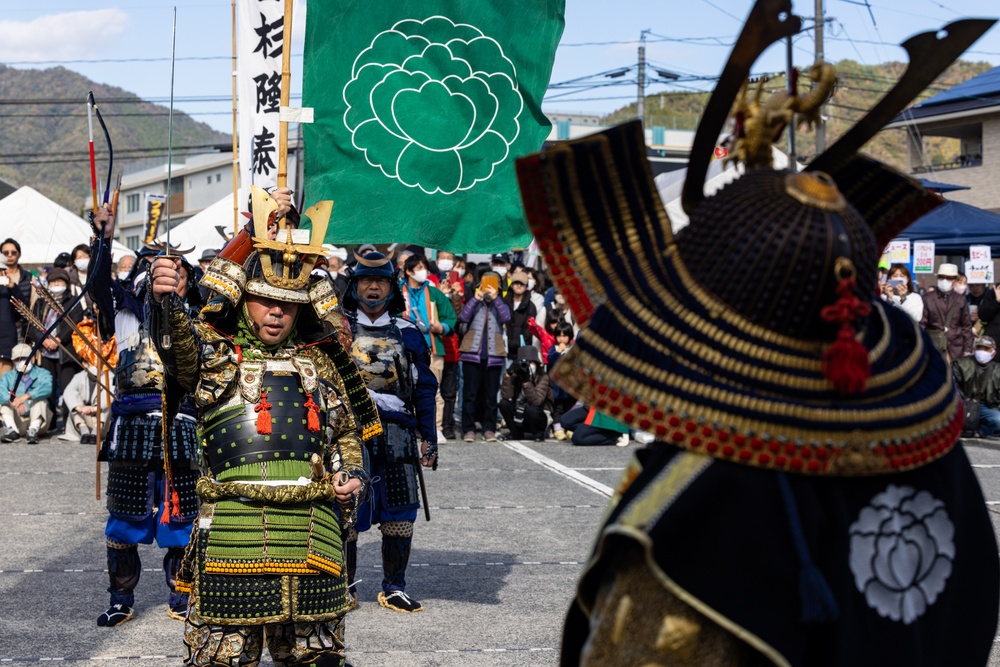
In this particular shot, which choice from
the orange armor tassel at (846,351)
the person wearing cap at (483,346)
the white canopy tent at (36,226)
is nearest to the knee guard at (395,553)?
the orange armor tassel at (846,351)

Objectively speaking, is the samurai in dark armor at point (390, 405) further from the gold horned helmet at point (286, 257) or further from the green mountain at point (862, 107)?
the green mountain at point (862, 107)

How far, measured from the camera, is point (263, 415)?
468 cm

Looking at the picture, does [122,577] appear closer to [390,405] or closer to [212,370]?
[390,405]

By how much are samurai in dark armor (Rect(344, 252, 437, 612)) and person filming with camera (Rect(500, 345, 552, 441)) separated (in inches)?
286

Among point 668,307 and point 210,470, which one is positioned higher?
point 668,307

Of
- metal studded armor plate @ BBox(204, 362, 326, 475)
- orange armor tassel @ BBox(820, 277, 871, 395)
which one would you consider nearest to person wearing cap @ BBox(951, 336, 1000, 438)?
metal studded armor plate @ BBox(204, 362, 326, 475)

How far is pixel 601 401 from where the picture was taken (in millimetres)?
2186

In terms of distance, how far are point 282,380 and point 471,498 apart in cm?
563

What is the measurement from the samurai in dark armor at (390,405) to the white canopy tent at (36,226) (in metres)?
13.7

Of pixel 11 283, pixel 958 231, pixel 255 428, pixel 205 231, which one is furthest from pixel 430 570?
pixel 958 231

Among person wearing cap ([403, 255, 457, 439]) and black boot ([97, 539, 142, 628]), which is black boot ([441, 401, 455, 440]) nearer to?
person wearing cap ([403, 255, 457, 439])

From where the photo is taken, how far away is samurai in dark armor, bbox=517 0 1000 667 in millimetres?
2082

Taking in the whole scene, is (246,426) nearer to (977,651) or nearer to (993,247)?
(977,651)

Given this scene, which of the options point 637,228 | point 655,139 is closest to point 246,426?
point 637,228
